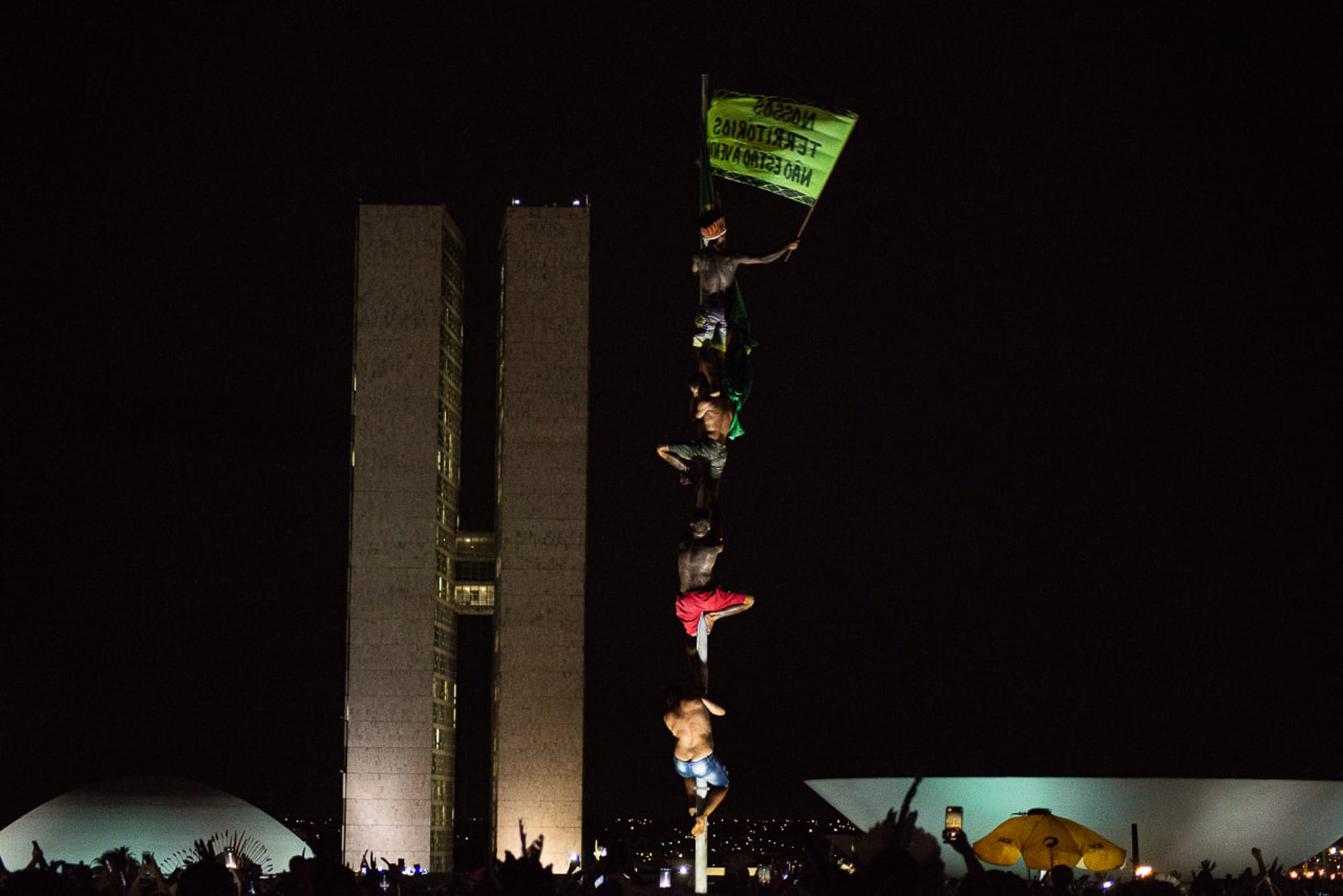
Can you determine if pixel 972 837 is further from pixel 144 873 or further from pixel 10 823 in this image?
pixel 10 823

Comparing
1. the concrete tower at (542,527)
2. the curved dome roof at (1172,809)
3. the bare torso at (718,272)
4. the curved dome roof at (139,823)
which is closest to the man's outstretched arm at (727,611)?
the bare torso at (718,272)

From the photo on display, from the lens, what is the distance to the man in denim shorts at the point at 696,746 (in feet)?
50.5

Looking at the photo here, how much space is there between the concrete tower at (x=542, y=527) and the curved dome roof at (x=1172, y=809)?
58.9 feet

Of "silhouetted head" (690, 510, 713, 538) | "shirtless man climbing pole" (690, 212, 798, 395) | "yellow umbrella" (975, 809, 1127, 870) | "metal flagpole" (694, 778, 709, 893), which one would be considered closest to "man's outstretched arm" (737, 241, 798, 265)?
"shirtless man climbing pole" (690, 212, 798, 395)

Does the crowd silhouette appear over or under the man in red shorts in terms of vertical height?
under

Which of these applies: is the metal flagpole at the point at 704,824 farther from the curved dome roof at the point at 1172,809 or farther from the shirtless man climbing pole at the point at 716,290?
the curved dome roof at the point at 1172,809

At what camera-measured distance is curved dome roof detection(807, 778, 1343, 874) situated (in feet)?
82.7

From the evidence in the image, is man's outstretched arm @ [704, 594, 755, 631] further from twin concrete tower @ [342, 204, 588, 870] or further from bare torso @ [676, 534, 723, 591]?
twin concrete tower @ [342, 204, 588, 870]

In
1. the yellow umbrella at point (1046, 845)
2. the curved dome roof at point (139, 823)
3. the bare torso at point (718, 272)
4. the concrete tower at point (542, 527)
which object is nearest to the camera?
the yellow umbrella at point (1046, 845)

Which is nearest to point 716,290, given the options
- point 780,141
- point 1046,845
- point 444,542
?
point 780,141

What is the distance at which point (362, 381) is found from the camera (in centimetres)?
4500

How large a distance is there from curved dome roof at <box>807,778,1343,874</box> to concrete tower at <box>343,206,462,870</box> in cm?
1944

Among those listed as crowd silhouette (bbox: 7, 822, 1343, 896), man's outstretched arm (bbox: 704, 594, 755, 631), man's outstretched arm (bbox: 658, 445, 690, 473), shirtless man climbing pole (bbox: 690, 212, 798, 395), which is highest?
shirtless man climbing pole (bbox: 690, 212, 798, 395)

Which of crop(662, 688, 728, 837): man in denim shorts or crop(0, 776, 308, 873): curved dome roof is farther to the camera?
crop(0, 776, 308, 873): curved dome roof
